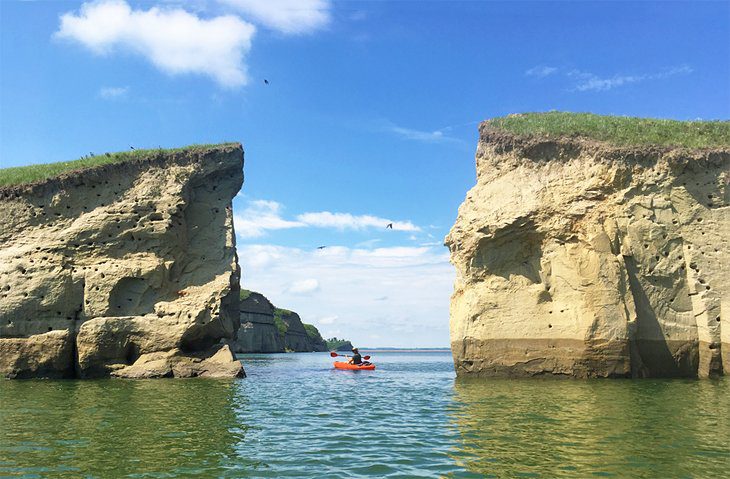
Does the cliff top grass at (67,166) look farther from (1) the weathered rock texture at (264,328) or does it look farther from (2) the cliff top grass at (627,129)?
(1) the weathered rock texture at (264,328)

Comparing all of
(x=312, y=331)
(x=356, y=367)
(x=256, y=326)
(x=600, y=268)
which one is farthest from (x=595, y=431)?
(x=312, y=331)

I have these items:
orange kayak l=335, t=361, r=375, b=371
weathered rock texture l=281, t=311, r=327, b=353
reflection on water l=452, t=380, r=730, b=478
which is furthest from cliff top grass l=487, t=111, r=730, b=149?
weathered rock texture l=281, t=311, r=327, b=353

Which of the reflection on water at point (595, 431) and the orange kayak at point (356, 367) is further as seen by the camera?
Answer: the orange kayak at point (356, 367)

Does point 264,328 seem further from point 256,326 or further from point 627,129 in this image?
point 627,129

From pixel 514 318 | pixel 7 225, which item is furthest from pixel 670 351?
pixel 7 225

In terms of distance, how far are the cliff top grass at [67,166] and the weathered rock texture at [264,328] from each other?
51656mm

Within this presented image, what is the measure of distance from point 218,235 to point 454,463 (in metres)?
22.3

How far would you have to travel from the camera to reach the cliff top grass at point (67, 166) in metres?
28.2

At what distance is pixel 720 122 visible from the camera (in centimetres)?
2505

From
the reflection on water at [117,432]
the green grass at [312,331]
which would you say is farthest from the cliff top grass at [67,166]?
the green grass at [312,331]

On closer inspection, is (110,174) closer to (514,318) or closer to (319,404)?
(319,404)

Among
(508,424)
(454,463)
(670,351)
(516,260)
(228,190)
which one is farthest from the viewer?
(228,190)

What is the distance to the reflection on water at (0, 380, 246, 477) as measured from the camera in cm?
908

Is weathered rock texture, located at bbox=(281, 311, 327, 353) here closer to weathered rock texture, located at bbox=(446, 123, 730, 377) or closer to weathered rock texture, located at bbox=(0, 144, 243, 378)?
weathered rock texture, located at bbox=(0, 144, 243, 378)
